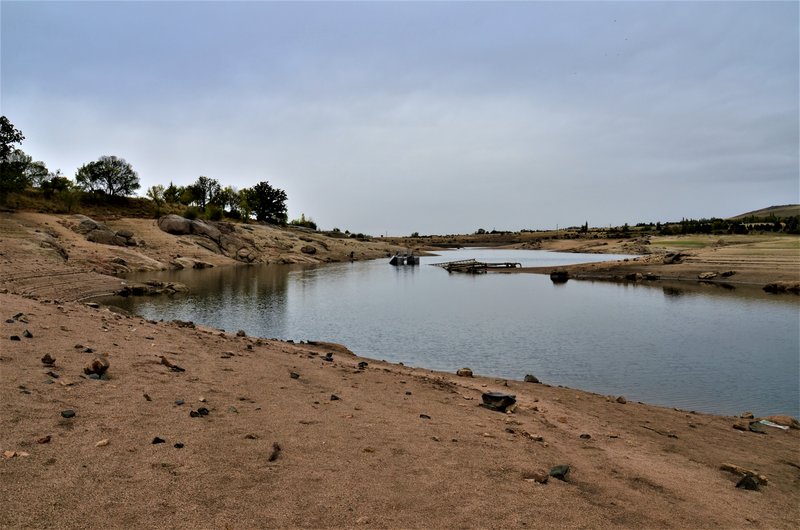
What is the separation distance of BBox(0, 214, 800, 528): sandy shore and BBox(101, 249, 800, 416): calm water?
16.4 feet

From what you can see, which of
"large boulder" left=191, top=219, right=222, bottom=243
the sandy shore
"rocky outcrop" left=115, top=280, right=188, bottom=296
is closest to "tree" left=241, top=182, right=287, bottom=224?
"large boulder" left=191, top=219, right=222, bottom=243

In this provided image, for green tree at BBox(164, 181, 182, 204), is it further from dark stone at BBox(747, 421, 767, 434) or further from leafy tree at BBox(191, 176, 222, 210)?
dark stone at BBox(747, 421, 767, 434)

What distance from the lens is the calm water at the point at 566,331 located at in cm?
1892

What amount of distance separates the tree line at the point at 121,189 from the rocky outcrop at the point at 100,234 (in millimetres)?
9286

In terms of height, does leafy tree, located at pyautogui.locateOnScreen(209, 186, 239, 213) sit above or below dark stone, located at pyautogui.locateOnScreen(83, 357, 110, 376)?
above

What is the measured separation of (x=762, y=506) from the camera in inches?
313

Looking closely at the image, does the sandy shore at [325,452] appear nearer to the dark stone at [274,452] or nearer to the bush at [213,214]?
the dark stone at [274,452]

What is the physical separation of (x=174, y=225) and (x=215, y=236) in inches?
326

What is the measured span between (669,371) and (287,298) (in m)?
33.1

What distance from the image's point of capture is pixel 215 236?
9525 centimetres

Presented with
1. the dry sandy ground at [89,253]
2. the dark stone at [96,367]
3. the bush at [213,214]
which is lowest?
the dark stone at [96,367]

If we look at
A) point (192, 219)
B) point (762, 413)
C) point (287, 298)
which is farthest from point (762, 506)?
point (192, 219)

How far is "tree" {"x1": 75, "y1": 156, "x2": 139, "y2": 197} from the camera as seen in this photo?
3949 inches

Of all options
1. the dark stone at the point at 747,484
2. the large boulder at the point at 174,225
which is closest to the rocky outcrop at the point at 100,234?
the large boulder at the point at 174,225
